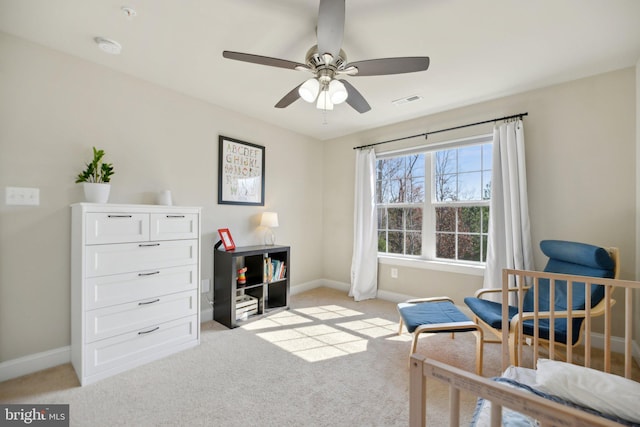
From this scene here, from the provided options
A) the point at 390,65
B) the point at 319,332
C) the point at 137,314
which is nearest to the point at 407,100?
the point at 390,65

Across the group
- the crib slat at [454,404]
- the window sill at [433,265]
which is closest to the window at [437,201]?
the window sill at [433,265]

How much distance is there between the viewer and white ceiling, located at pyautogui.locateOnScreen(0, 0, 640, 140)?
1664mm

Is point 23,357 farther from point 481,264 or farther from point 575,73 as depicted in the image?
point 575,73

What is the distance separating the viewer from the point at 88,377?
6.05 feet

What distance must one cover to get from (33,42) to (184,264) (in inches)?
77.7

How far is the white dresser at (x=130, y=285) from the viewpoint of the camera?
1876mm

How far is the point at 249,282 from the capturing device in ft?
10.4

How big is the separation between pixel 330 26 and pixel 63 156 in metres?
2.25

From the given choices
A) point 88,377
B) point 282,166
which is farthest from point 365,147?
point 88,377

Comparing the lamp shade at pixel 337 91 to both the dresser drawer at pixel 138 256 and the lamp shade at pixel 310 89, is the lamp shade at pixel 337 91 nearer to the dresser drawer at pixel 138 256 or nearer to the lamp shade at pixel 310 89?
the lamp shade at pixel 310 89

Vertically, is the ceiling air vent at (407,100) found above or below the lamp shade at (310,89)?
above

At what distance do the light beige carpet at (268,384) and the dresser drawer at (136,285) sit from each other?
535 millimetres

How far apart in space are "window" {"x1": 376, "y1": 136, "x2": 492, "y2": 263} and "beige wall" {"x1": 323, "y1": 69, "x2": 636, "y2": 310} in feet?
0.89

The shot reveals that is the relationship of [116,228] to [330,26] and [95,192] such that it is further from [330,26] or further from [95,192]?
[330,26]
